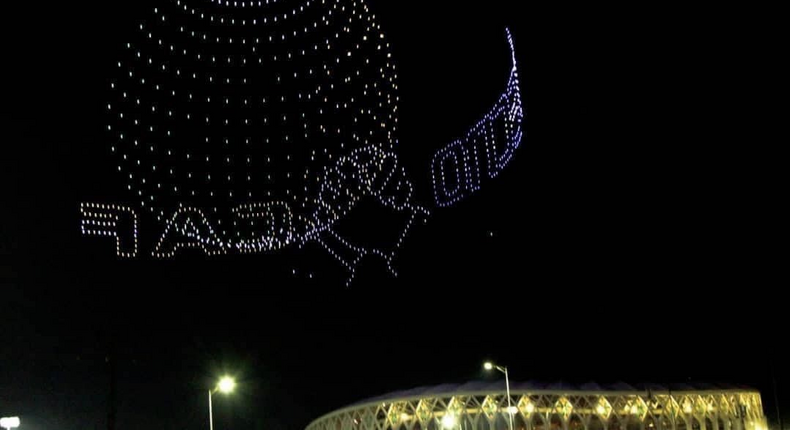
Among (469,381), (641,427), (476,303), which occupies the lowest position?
(641,427)

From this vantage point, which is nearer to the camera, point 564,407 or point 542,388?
point 542,388

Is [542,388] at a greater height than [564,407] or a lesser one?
greater

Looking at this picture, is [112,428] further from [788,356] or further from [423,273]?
[788,356]

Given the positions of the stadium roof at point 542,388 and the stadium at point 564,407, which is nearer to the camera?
the stadium roof at point 542,388

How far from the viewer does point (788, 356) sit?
59062mm

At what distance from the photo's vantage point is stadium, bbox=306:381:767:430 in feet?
187

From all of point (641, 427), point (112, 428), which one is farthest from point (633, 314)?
point (112, 428)

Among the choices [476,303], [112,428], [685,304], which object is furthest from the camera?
[476,303]

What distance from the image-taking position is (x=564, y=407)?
5784cm

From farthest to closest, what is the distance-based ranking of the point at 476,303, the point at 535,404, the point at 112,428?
the point at 476,303 < the point at 535,404 < the point at 112,428

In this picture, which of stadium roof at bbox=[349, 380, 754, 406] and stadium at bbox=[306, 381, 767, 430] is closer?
stadium roof at bbox=[349, 380, 754, 406]

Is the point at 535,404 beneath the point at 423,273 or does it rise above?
beneath

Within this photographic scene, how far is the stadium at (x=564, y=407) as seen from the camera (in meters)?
57.0

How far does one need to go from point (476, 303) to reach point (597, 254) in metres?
9.71
